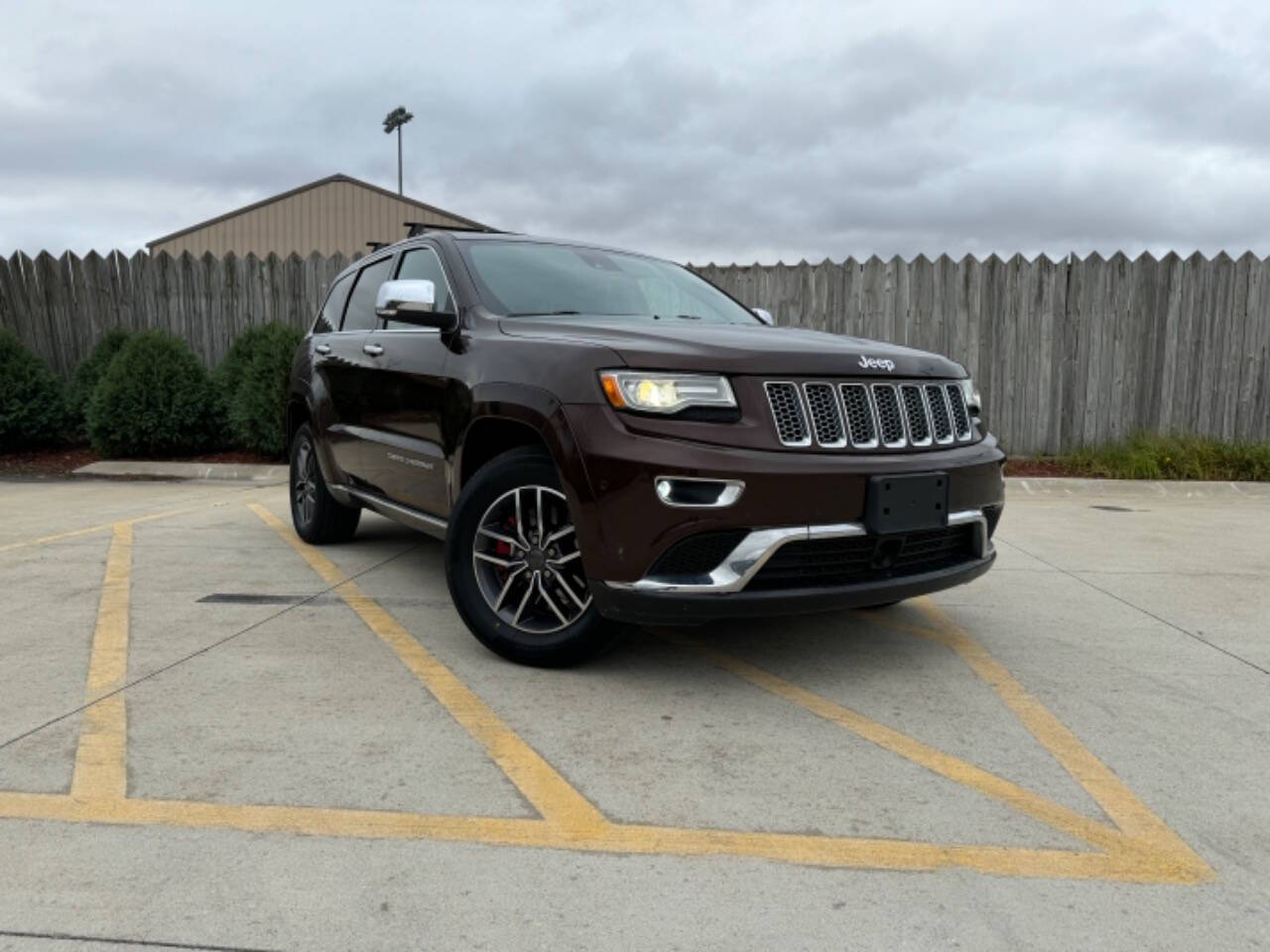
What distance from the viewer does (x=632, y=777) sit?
288 centimetres

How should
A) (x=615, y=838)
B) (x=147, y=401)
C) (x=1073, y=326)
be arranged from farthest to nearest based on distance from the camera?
(x=1073, y=326) < (x=147, y=401) < (x=615, y=838)

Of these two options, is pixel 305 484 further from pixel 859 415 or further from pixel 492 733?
pixel 859 415

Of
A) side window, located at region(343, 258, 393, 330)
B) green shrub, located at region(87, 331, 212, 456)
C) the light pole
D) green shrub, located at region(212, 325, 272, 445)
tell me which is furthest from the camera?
the light pole

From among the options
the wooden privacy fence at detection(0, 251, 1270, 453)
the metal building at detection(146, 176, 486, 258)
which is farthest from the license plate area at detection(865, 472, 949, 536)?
the metal building at detection(146, 176, 486, 258)

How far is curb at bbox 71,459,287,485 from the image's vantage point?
1095 cm

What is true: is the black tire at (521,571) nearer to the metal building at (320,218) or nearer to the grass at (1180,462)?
the grass at (1180,462)

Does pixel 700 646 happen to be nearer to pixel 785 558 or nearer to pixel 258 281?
pixel 785 558

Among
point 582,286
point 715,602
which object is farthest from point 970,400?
point 582,286

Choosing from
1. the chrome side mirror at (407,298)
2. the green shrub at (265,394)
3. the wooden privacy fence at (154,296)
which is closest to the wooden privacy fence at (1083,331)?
the green shrub at (265,394)

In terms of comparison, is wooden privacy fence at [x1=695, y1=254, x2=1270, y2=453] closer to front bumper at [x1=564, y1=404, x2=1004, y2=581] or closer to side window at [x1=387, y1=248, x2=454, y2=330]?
side window at [x1=387, y1=248, x2=454, y2=330]

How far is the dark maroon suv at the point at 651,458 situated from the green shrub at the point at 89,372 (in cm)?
889

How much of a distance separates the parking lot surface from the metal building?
89.5 feet

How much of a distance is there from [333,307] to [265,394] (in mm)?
5270

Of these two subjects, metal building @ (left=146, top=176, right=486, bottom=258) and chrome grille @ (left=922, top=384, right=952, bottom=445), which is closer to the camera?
chrome grille @ (left=922, top=384, right=952, bottom=445)
